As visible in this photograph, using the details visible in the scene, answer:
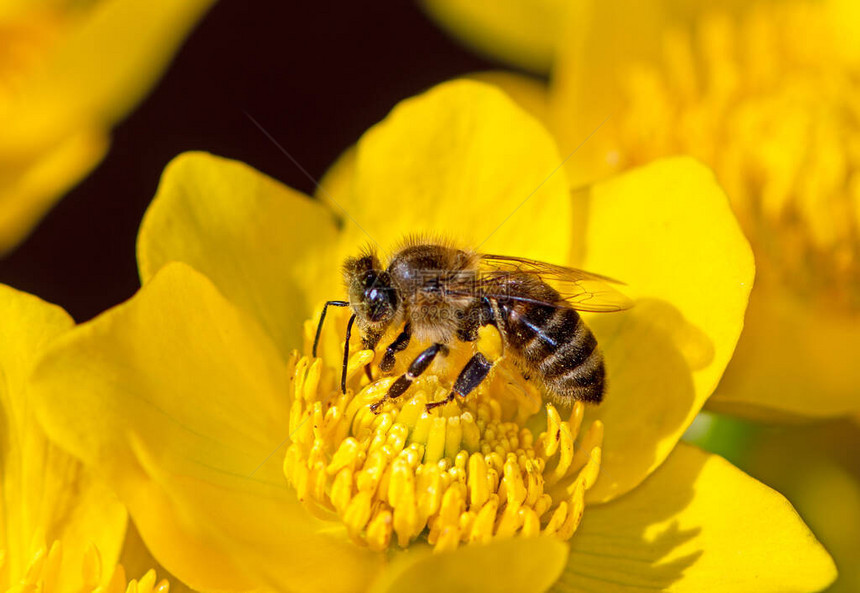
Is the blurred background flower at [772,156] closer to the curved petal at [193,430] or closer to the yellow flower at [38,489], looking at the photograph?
the curved petal at [193,430]

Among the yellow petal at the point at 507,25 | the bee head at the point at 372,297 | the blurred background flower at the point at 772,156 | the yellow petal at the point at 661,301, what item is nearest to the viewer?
the bee head at the point at 372,297

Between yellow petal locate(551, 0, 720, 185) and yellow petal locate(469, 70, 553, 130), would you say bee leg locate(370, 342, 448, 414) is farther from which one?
yellow petal locate(469, 70, 553, 130)

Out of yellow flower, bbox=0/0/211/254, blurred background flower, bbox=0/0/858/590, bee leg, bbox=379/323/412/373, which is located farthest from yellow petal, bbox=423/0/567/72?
bee leg, bbox=379/323/412/373

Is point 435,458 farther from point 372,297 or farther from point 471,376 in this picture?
point 372,297

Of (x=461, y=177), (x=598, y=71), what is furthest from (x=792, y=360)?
(x=598, y=71)

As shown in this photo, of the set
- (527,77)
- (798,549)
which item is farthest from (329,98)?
(798,549)

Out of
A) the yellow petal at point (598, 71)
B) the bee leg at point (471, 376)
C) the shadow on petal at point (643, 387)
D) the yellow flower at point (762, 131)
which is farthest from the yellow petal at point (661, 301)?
the yellow petal at point (598, 71)
